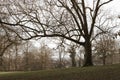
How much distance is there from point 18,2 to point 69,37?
7730 mm

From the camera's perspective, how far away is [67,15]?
35375 mm

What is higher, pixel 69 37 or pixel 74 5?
pixel 74 5

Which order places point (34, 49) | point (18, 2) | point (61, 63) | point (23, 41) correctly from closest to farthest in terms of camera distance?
point (18, 2) < point (23, 41) < point (61, 63) < point (34, 49)

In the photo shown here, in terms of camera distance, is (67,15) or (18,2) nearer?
(18,2)

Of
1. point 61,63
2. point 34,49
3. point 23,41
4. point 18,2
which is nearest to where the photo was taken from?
point 18,2

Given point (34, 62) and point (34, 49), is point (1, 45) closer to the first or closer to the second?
point (34, 62)

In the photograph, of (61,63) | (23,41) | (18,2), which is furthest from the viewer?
(61,63)

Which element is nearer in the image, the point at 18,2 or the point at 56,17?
the point at 18,2

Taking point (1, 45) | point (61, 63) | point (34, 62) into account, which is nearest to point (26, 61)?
point (34, 62)

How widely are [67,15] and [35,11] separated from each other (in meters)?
4.39

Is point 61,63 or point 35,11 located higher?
point 35,11

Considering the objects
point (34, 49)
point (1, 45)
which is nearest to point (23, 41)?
point (1, 45)

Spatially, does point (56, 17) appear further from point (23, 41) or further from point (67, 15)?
point (23, 41)

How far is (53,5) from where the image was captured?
35156mm
